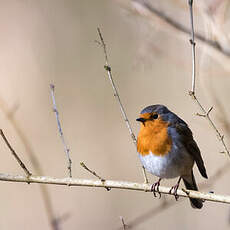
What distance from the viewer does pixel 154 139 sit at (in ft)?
16.6

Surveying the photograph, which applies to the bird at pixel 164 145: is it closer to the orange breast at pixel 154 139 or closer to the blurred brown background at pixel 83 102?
the orange breast at pixel 154 139

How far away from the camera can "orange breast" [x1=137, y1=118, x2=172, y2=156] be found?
5.06 m

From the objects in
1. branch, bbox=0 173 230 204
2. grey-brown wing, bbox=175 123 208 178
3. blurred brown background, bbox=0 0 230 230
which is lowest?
branch, bbox=0 173 230 204

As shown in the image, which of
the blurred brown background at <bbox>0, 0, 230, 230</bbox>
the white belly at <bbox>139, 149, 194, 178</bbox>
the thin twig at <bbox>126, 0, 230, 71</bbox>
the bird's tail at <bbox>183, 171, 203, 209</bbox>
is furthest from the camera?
the blurred brown background at <bbox>0, 0, 230, 230</bbox>

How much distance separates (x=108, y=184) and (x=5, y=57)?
6891 mm

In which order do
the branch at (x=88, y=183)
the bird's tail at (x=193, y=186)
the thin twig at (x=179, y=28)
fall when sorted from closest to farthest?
the branch at (x=88, y=183), the thin twig at (x=179, y=28), the bird's tail at (x=193, y=186)

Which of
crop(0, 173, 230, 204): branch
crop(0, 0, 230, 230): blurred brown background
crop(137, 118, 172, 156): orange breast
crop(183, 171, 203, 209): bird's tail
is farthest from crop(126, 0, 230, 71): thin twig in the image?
crop(0, 0, 230, 230): blurred brown background

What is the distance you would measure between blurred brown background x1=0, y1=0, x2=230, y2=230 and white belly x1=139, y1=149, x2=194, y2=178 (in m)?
3.18

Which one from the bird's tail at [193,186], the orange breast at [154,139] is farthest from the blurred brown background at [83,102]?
the orange breast at [154,139]

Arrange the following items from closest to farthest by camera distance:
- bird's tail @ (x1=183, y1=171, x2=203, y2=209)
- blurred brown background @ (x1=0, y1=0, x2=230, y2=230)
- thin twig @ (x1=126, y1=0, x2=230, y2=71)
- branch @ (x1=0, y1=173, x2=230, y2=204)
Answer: branch @ (x1=0, y1=173, x2=230, y2=204), thin twig @ (x1=126, y1=0, x2=230, y2=71), bird's tail @ (x1=183, y1=171, x2=203, y2=209), blurred brown background @ (x1=0, y1=0, x2=230, y2=230)

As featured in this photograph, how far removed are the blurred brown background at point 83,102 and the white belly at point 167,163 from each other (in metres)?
3.18

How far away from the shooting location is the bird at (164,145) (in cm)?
506

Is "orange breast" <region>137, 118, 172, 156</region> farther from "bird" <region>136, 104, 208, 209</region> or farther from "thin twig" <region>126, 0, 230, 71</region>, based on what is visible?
"thin twig" <region>126, 0, 230, 71</region>

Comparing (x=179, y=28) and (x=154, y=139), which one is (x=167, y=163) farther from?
(x=179, y=28)
